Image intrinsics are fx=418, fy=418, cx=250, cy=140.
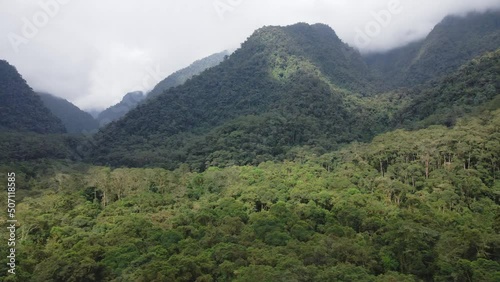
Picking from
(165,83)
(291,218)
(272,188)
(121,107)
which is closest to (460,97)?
(272,188)

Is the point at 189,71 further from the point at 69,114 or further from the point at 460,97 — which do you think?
the point at 460,97

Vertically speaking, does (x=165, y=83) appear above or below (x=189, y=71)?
below

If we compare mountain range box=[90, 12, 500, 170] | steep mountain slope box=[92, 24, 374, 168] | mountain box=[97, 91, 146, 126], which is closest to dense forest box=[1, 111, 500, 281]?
steep mountain slope box=[92, 24, 374, 168]

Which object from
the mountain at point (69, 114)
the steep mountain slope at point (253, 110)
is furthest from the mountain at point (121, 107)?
the steep mountain slope at point (253, 110)

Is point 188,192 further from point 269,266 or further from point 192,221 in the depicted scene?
point 269,266

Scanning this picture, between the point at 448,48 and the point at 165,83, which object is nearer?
the point at 448,48

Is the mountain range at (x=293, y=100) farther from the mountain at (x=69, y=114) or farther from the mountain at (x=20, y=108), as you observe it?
A: the mountain at (x=69, y=114)
